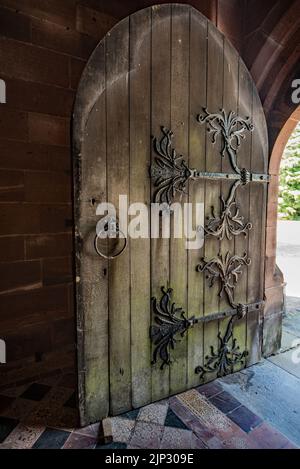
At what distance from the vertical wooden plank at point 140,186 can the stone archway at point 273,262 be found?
3.30 ft

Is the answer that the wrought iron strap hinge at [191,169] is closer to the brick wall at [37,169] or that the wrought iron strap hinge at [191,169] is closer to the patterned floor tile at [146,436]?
the brick wall at [37,169]

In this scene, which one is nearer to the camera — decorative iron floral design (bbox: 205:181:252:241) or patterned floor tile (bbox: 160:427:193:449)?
patterned floor tile (bbox: 160:427:193:449)

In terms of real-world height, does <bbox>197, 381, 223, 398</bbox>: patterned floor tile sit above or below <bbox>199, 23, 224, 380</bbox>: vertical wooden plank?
below

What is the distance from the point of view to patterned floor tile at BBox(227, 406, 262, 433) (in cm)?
141

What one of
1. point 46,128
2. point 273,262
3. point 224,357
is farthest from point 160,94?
point 224,357

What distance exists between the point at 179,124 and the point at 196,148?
0.55 feet

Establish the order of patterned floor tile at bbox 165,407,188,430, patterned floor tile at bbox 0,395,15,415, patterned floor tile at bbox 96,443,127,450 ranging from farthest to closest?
patterned floor tile at bbox 0,395,15,415
patterned floor tile at bbox 165,407,188,430
patterned floor tile at bbox 96,443,127,450

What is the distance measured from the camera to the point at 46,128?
69.1 inches

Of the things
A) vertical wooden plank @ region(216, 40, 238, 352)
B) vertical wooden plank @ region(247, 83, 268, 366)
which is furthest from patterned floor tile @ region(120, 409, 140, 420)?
vertical wooden plank @ region(216, 40, 238, 352)

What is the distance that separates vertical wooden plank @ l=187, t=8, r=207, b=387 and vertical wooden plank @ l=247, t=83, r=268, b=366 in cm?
44

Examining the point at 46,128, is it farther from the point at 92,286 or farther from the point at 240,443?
the point at 240,443

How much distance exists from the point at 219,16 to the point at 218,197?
1.23 meters

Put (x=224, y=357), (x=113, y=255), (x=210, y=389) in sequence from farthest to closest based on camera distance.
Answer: (x=224, y=357)
(x=210, y=389)
(x=113, y=255)

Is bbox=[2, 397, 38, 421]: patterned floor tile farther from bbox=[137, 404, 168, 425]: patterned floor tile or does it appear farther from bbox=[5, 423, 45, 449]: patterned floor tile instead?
bbox=[137, 404, 168, 425]: patterned floor tile
